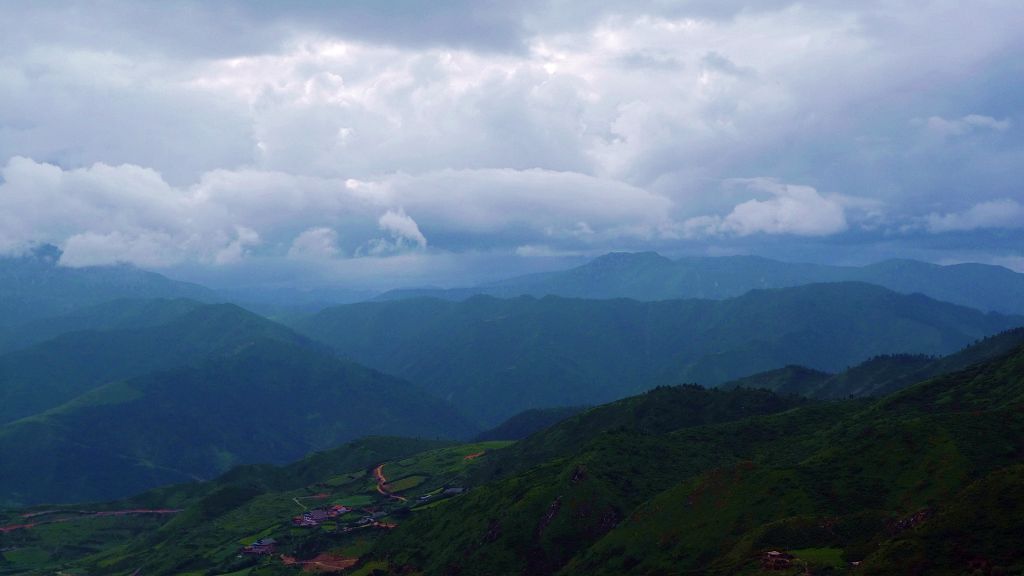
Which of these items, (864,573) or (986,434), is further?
(986,434)

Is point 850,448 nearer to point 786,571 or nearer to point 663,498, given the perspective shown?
point 663,498

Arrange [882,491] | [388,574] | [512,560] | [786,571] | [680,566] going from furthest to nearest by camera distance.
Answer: [388,574]
[512,560]
[882,491]
[680,566]
[786,571]

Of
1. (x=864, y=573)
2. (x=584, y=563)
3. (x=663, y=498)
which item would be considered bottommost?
(x=584, y=563)

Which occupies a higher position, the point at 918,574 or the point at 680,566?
the point at 918,574

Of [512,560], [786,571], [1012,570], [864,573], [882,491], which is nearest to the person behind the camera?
[1012,570]

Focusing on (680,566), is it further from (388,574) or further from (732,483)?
(388,574)

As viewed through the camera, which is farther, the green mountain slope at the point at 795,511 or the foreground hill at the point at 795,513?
the green mountain slope at the point at 795,511

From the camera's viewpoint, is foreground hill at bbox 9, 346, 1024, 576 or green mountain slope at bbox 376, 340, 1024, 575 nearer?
Answer: foreground hill at bbox 9, 346, 1024, 576

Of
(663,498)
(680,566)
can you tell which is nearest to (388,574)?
(663,498)

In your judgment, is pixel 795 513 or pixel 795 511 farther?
pixel 795 511
